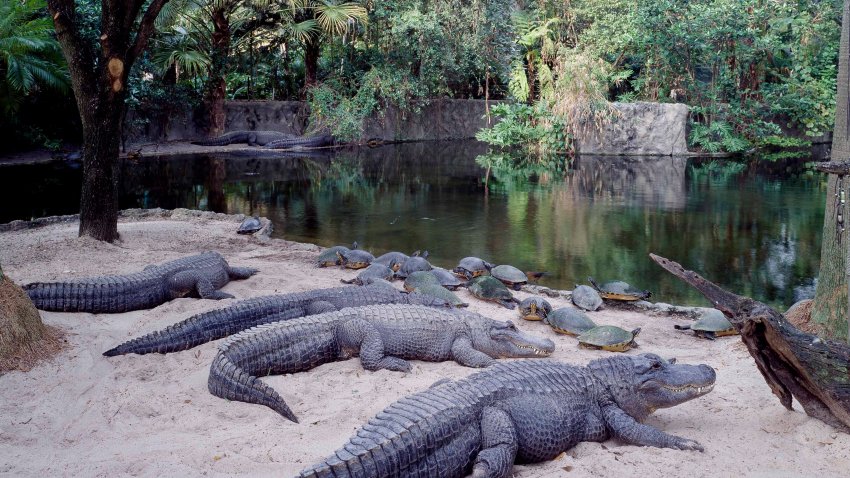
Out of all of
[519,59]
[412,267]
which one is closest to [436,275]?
[412,267]

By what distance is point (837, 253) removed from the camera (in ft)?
15.6

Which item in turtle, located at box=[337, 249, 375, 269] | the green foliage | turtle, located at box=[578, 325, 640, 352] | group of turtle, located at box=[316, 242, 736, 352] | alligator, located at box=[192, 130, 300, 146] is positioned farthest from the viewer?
alligator, located at box=[192, 130, 300, 146]

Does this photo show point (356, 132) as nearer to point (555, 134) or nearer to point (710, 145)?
point (555, 134)

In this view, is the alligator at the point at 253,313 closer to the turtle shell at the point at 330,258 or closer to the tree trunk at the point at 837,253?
the turtle shell at the point at 330,258

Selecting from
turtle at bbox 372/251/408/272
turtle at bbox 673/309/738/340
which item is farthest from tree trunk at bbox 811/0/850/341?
turtle at bbox 372/251/408/272

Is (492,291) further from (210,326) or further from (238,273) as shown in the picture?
(210,326)

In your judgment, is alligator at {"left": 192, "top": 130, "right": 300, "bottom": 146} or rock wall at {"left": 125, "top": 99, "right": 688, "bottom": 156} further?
alligator at {"left": 192, "top": 130, "right": 300, "bottom": 146}

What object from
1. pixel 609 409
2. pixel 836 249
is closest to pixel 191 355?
pixel 609 409

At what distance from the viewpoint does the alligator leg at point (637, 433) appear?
3.54 metres

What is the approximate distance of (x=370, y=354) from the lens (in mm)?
4836

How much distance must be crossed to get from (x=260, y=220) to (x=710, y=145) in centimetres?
1521

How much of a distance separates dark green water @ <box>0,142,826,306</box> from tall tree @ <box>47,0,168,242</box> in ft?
9.49

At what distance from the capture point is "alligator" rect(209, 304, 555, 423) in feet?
15.3

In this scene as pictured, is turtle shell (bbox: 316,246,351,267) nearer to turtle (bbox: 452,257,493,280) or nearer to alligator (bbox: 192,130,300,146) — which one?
turtle (bbox: 452,257,493,280)
